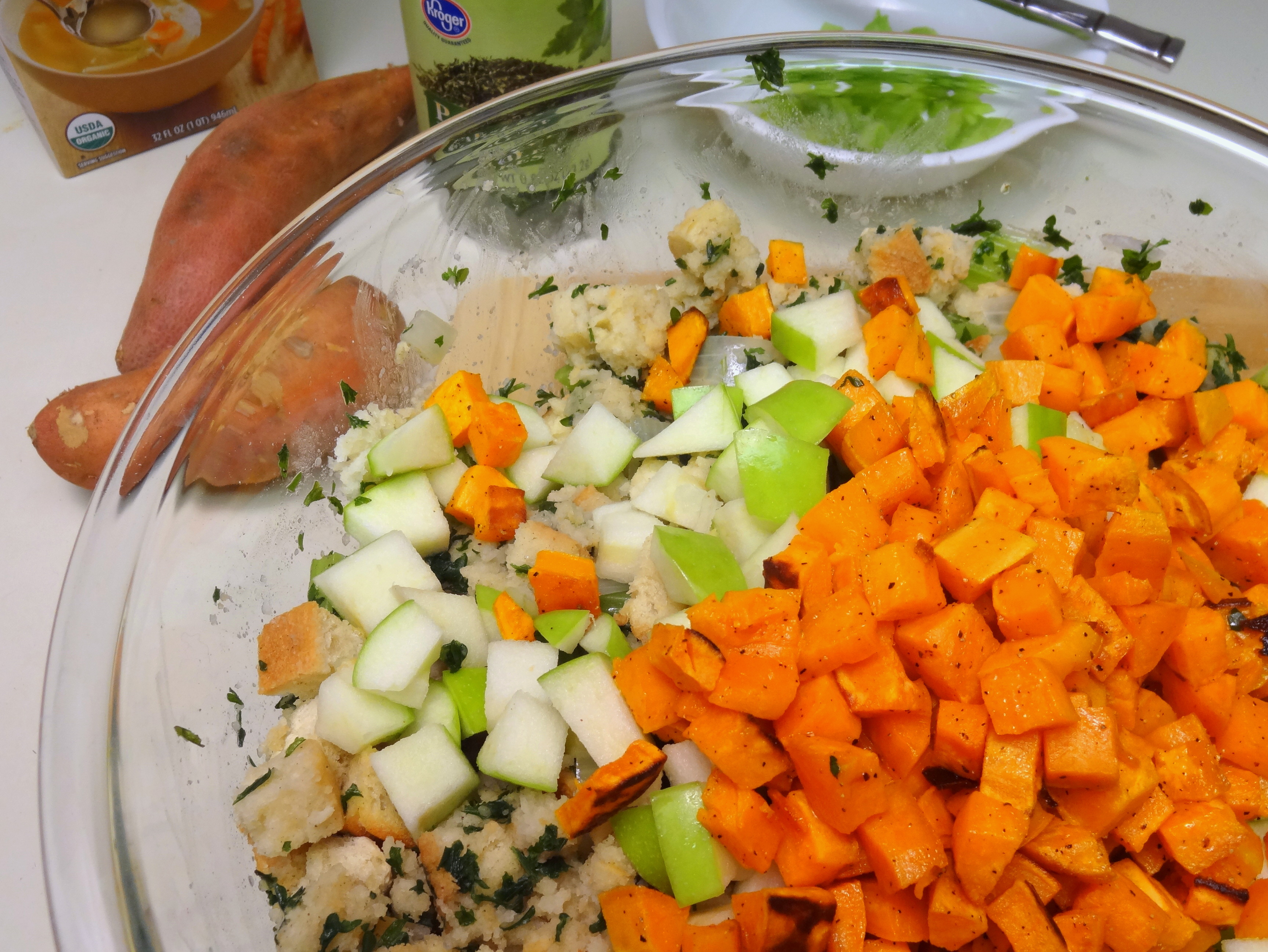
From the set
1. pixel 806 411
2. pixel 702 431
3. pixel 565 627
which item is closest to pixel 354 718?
pixel 565 627

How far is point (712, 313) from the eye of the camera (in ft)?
5.73

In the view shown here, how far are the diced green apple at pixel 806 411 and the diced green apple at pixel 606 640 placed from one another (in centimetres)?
41

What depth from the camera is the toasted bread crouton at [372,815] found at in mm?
1241

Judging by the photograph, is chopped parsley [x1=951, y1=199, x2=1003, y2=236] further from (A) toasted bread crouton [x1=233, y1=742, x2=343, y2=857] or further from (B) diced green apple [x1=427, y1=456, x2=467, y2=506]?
(A) toasted bread crouton [x1=233, y1=742, x2=343, y2=857]

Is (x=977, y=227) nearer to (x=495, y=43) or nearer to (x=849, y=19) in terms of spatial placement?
(x=849, y=19)

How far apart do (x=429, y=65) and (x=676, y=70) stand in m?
0.61

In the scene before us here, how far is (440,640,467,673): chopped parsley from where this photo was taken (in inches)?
53.1

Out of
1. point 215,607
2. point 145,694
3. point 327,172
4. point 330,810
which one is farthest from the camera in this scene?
point 327,172

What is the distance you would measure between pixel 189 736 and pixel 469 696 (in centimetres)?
42


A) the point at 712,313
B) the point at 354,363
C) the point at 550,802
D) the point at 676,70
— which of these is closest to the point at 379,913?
the point at 550,802

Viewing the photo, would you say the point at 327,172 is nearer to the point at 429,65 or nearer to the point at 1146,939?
the point at 429,65

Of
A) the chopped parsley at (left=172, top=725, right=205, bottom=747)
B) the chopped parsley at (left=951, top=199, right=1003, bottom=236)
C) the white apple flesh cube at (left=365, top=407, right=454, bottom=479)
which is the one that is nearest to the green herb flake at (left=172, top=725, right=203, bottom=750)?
the chopped parsley at (left=172, top=725, right=205, bottom=747)

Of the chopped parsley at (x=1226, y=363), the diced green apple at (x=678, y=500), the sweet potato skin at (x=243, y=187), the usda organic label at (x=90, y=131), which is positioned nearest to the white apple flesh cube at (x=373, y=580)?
the diced green apple at (x=678, y=500)

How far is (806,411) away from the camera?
1470mm
